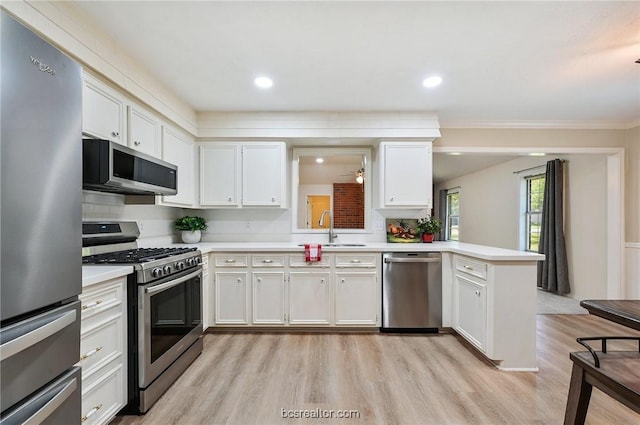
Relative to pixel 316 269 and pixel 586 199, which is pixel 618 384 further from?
pixel 586 199

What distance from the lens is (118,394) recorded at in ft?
5.80

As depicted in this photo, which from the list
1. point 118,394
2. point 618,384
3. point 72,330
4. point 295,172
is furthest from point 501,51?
point 118,394

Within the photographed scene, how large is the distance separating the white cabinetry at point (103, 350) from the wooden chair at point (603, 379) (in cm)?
238

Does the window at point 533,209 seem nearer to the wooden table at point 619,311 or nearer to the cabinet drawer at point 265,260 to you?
the wooden table at point 619,311

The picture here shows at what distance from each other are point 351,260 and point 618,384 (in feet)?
6.92

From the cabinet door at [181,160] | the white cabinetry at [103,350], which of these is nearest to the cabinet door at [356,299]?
the cabinet door at [181,160]

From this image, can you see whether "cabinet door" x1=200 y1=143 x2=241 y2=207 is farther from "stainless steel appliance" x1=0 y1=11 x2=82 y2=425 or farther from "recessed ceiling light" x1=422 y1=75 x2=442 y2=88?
"stainless steel appliance" x1=0 y1=11 x2=82 y2=425

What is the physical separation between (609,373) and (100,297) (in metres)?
2.52

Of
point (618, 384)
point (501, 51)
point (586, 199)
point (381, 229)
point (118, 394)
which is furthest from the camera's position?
point (586, 199)

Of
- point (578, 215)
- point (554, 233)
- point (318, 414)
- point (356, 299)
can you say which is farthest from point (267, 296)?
point (578, 215)

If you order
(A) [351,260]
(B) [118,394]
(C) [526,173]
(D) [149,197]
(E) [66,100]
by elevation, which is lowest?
(B) [118,394]

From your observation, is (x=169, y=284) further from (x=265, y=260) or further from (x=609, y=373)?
(x=609, y=373)

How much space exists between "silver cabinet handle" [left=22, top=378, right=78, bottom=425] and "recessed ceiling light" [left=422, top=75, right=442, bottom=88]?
298cm

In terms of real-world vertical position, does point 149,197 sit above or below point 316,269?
above
